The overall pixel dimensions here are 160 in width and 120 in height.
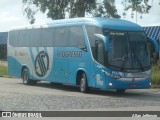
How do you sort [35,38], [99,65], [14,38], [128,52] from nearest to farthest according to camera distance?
[99,65], [128,52], [35,38], [14,38]

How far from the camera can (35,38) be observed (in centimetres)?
2611

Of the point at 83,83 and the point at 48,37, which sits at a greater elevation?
the point at 48,37

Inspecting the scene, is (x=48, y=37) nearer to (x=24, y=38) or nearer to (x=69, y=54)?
(x=69, y=54)

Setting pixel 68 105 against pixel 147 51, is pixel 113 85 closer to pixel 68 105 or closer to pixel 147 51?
pixel 147 51

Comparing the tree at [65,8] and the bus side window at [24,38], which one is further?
the tree at [65,8]

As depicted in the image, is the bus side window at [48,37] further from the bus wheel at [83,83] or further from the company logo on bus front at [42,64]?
the bus wheel at [83,83]

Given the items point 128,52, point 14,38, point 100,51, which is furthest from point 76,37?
point 14,38

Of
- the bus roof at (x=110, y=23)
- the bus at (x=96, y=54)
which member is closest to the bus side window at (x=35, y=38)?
the bus at (x=96, y=54)

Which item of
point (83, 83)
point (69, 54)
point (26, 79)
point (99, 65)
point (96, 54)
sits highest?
point (96, 54)

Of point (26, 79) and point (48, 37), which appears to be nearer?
point (48, 37)

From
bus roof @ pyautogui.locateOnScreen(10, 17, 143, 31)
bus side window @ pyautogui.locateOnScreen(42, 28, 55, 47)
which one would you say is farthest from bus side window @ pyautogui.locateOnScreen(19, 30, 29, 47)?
bus roof @ pyautogui.locateOnScreen(10, 17, 143, 31)

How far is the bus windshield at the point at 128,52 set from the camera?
66.5 feet

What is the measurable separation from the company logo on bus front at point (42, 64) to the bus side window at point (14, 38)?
2.79m

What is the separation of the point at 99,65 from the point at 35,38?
6.68 meters
